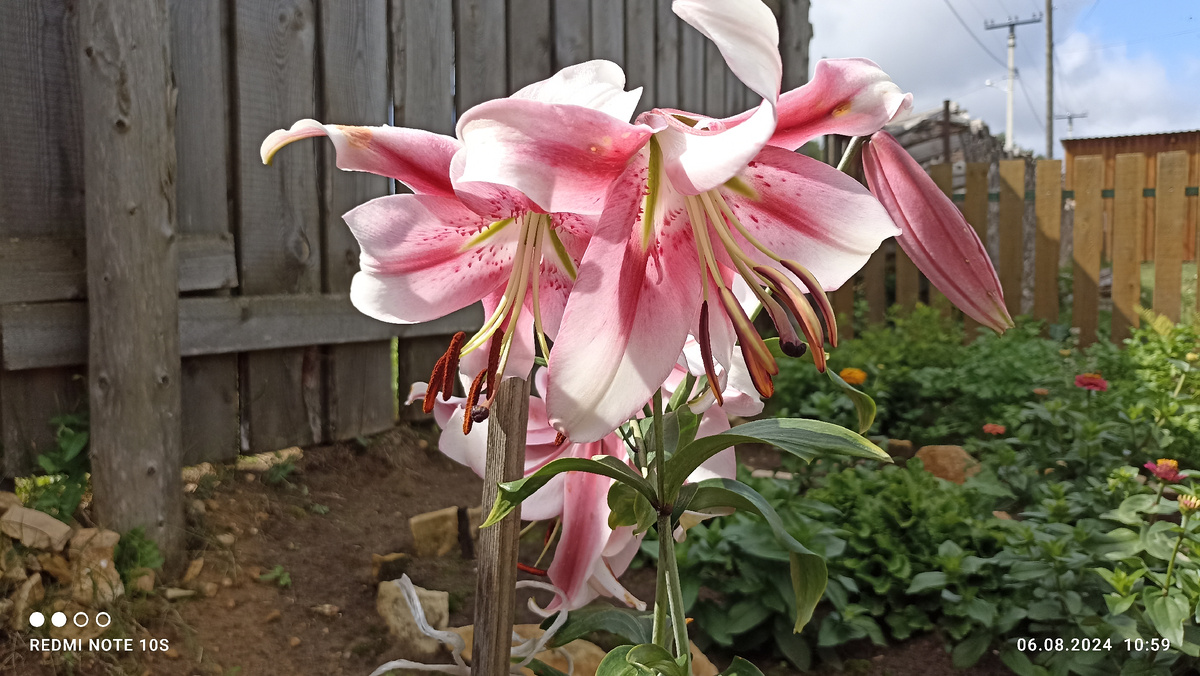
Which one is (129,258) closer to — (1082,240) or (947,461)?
(947,461)

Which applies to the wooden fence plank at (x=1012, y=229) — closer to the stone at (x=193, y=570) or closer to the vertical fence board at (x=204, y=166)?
the vertical fence board at (x=204, y=166)

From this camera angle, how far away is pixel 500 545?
670 millimetres

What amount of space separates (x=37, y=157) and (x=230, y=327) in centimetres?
58

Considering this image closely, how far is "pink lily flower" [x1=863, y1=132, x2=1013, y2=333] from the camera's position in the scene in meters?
0.43

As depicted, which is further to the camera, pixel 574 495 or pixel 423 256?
pixel 574 495

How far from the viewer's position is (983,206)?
544 centimetres

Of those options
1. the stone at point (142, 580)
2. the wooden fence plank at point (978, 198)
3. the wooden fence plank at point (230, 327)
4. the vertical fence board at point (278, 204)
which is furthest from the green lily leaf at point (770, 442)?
the wooden fence plank at point (978, 198)

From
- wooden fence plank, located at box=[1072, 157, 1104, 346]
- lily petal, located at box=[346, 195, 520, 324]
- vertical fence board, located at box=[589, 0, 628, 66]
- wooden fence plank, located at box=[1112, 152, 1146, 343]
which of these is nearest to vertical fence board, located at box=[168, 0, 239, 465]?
vertical fence board, located at box=[589, 0, 628, 66]

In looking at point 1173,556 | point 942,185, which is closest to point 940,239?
point 1173,556

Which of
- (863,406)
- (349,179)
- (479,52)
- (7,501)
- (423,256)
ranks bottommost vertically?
(7,501)

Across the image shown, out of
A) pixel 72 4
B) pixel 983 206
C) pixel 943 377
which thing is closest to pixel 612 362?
pixel 72 4

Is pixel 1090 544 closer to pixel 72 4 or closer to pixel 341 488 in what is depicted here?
pixel 341 488

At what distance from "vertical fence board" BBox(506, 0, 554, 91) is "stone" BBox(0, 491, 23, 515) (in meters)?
1.97

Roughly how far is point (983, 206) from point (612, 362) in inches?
225
